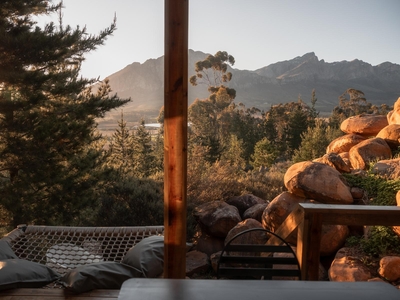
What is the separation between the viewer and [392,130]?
17.0 feet

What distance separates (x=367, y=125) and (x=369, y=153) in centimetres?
134

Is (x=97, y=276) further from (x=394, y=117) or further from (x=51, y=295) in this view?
(x=394, y=117)

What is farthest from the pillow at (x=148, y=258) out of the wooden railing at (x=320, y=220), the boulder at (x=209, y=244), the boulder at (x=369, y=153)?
the boulder at (x=369, y=153)

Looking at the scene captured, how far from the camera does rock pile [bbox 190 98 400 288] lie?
10.7ft

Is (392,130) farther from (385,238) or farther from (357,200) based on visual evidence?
(385,238)

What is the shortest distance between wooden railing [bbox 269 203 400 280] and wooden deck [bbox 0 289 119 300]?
0.94 metres

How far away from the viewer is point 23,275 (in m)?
1.72

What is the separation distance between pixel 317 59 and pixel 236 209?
1819 inches

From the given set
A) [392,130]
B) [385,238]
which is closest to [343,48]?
[392,130]

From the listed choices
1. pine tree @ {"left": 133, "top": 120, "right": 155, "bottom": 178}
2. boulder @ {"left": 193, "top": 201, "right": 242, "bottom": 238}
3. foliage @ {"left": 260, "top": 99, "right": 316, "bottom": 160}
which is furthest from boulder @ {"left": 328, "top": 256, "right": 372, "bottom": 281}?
foliage @ {"left": 260, "top": 99, "right": 316, "bottom": 160}

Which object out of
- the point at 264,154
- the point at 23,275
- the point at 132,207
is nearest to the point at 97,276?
the point at 23,275

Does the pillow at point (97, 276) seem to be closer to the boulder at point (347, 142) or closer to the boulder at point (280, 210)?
the boulder at point (280, 210)

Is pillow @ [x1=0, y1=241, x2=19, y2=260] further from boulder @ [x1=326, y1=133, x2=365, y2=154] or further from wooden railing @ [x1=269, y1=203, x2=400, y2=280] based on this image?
boulder @ [x1=326, y1=133, x2=365, y2=154]

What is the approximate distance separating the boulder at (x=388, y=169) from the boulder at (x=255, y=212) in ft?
4.74
